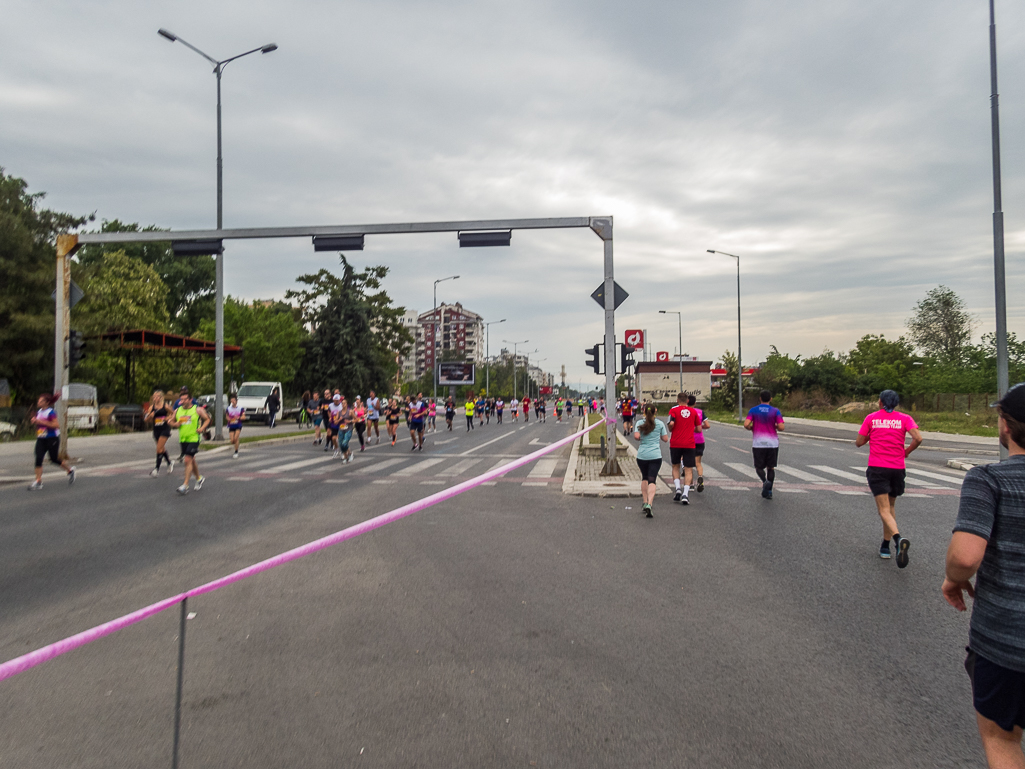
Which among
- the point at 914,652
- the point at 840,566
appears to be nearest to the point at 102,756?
the point at 914,652

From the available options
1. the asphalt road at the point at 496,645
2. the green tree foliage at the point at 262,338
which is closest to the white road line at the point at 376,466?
the asphalt road at the point at 496,645

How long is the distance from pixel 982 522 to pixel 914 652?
2.58 meters

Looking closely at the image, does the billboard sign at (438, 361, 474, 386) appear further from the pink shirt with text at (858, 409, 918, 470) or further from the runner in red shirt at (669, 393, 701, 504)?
the pink shirt with text at (858, 409, 918, 470)

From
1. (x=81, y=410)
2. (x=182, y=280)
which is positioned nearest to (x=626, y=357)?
(x=81, y=410)

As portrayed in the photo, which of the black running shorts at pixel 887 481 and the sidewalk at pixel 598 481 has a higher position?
the black running shorts at pixel 887 481

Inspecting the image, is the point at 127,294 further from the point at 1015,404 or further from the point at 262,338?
the point at 1015,404

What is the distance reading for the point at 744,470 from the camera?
1614 cm

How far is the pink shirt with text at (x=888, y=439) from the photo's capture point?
7.49 meters

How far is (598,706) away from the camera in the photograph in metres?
3.71

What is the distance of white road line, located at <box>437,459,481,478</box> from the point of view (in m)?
15.2

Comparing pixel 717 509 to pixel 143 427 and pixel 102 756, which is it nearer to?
pixel 102 756

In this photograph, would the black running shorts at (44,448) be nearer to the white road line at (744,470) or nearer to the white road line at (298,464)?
the white road line at (298,464)

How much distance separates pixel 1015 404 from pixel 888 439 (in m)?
5.59

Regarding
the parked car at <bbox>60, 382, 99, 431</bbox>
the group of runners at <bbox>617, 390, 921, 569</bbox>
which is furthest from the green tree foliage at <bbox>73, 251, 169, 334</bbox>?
the group of runners at <bbox>617, 390, 921, 569</bbox>
